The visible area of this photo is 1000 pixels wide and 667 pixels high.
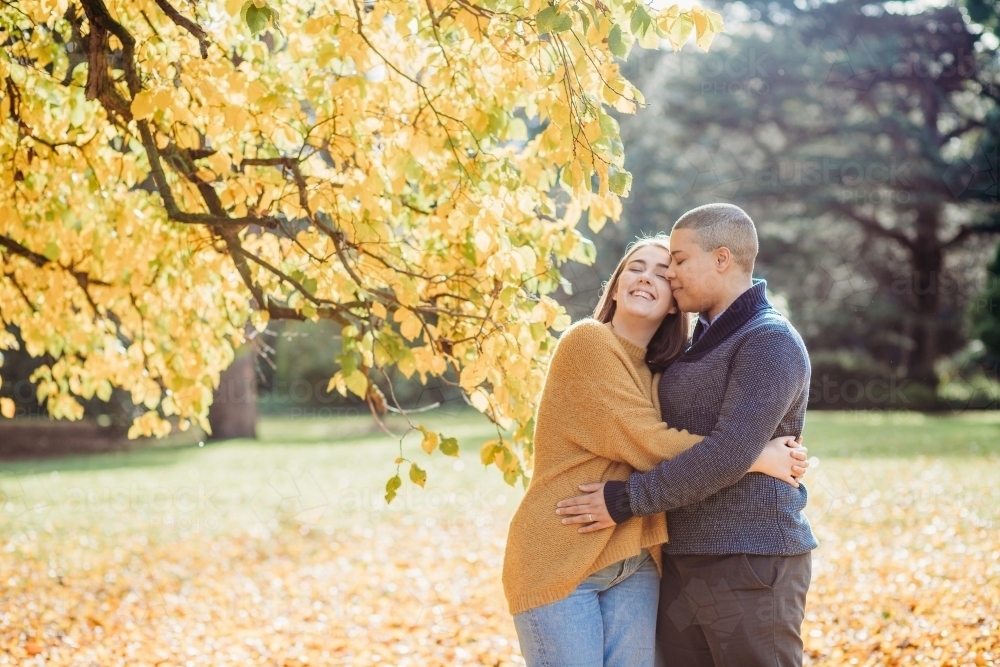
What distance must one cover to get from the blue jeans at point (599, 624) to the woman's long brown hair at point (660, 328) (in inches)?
23.0

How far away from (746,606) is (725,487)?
0.32 metres

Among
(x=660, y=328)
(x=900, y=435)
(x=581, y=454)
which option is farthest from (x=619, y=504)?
(x=900, y=435)

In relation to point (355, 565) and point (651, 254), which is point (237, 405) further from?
point (651, 254)

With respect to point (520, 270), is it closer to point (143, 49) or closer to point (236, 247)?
point (236, 247)

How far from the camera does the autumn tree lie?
3137 millimetres

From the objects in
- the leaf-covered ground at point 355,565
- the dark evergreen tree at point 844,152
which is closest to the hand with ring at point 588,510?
the leaf-covered ground at point 355,565

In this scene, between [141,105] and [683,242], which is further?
[141,105]

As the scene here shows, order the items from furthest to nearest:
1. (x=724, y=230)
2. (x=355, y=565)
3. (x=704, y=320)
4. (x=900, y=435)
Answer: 1. (x=900, y=435)
2. (x=355, y=565)
3. (x=704, y=320)
4. (x=724, y=230)

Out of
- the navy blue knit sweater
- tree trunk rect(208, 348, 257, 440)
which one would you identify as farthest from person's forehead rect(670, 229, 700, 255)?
tree trunk rect(208, 348, 257, 440)

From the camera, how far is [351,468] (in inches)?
541

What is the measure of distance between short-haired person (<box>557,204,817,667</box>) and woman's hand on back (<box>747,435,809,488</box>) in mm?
37

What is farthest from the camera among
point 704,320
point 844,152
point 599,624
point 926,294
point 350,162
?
→ point 926,294

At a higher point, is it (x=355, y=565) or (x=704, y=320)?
(x=704, y=320)

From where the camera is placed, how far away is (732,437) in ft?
7.96
